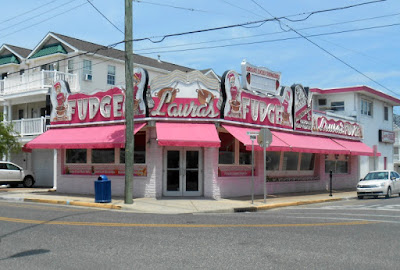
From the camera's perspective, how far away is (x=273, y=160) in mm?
24188

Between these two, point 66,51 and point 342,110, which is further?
point 342,110

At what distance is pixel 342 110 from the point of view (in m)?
34.0

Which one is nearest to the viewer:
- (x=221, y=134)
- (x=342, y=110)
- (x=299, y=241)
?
(x=299, y=241)

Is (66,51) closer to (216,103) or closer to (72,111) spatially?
(72,111)

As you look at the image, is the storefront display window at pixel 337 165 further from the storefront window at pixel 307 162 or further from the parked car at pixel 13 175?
the parked car at pixel 13 175

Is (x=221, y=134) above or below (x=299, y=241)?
above

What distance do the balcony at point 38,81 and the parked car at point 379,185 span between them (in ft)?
62.2

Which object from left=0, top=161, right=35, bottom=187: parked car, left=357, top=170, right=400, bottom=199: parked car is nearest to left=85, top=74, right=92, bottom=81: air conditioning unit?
left=0, top=161, right=35, bottom=187: parked car

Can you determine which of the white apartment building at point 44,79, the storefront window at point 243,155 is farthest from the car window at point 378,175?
the white apartment building at point 44,79

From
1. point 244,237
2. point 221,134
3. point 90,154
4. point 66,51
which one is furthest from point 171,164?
point 66,51

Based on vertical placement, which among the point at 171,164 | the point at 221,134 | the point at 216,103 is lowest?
the point at 171,164

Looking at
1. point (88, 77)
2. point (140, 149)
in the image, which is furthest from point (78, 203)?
point (88, 77)

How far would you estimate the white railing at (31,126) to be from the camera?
94.8 ft

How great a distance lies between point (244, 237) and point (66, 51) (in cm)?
2522
